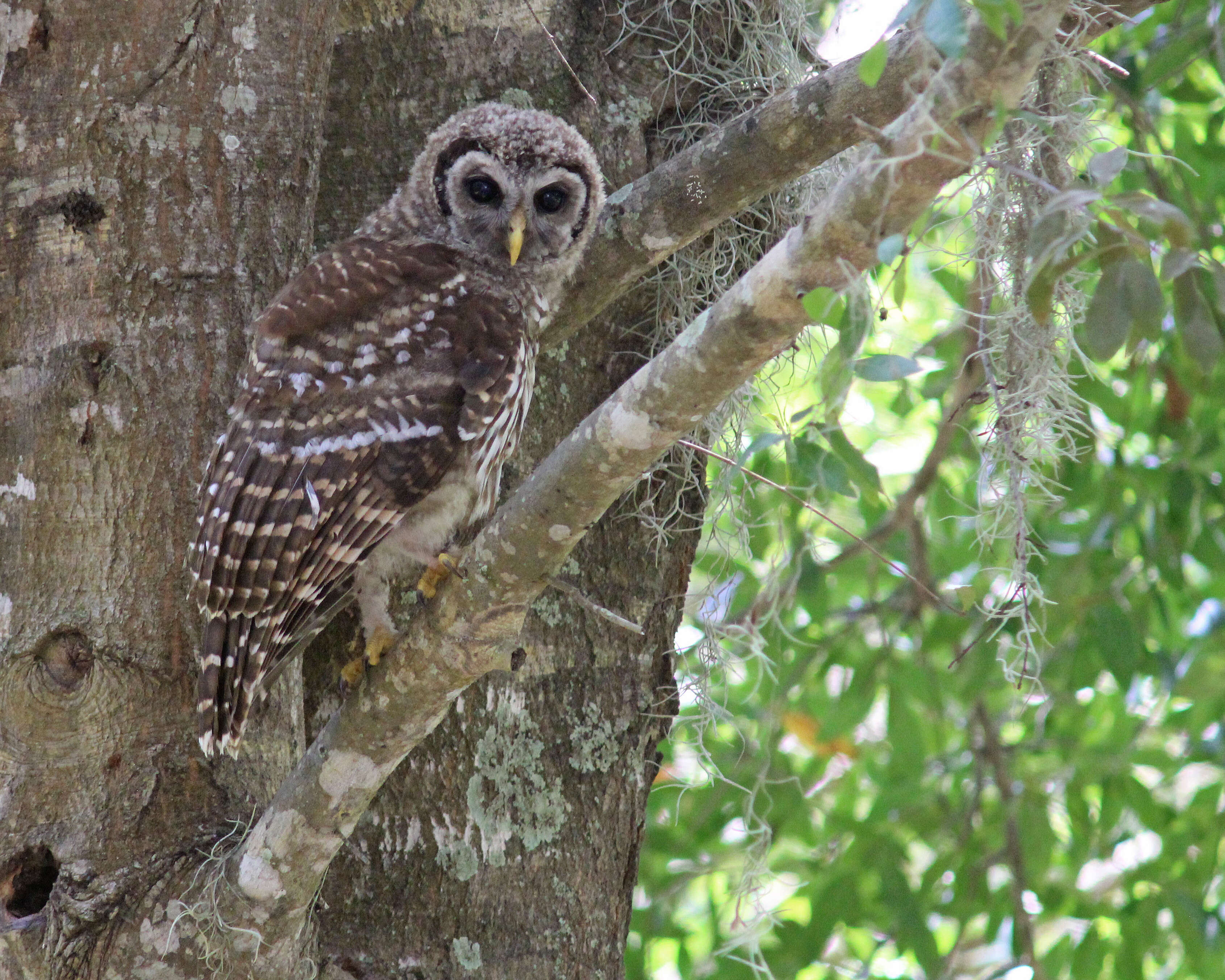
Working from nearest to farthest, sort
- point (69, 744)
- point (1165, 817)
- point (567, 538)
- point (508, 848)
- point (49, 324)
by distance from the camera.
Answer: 1. point (567, 538)
2. point (69, 744)
3. point (49, 324)
4. point (508, 848)
5. point (1165, 817)

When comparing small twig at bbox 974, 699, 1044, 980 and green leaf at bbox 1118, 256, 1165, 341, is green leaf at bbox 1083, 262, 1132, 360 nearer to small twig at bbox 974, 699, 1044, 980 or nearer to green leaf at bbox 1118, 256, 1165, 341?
green leaf at bbox 1118, 256, 1165, 341

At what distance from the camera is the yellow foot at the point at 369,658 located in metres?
2.21

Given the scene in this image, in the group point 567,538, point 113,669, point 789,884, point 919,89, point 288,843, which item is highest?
point 919,89

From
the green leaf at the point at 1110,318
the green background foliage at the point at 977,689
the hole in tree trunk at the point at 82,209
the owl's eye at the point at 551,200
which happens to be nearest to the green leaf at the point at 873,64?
the green leaf at the point at 1110,318

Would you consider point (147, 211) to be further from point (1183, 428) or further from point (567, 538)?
point (1183, 428)

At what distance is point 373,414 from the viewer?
7.18 ft

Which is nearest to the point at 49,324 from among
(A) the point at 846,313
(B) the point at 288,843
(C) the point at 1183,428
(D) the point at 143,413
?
(D) the point at 143,413

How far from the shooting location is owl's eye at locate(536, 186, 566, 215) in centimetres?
272

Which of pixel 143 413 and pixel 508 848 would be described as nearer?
pixel 143 413

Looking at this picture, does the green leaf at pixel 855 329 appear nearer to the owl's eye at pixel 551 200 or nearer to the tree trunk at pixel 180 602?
the tree trunk at pixel 180 602

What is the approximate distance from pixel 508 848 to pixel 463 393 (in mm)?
786

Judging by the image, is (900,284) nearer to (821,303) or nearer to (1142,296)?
(821,303)

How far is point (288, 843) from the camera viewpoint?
1.74 metres

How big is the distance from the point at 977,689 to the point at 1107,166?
8.37 ft
